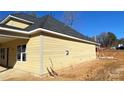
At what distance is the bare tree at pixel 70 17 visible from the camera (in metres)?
11.0

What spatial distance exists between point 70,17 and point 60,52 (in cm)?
277

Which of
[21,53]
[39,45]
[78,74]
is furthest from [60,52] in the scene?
[21,53]

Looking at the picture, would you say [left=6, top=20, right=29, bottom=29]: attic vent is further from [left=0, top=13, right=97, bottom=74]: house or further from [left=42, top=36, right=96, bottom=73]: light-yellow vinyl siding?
[left=42, top=36, right=96, bottom=73]: light-yellow vinyl siding

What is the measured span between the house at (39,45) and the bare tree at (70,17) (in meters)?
0.49

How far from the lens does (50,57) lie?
395 inches

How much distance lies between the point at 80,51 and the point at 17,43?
5649 mm

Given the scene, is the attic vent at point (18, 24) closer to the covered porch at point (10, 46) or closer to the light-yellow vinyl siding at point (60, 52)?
the covered porch at point (10, 46)

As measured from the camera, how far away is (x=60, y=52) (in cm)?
1111

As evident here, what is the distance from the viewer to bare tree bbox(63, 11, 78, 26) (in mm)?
11017

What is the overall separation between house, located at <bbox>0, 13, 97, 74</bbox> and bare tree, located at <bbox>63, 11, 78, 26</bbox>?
0.49 m

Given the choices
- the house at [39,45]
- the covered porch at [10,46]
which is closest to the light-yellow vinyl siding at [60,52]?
the house at [39,45]

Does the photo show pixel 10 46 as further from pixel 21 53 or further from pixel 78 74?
pixel 78 74
